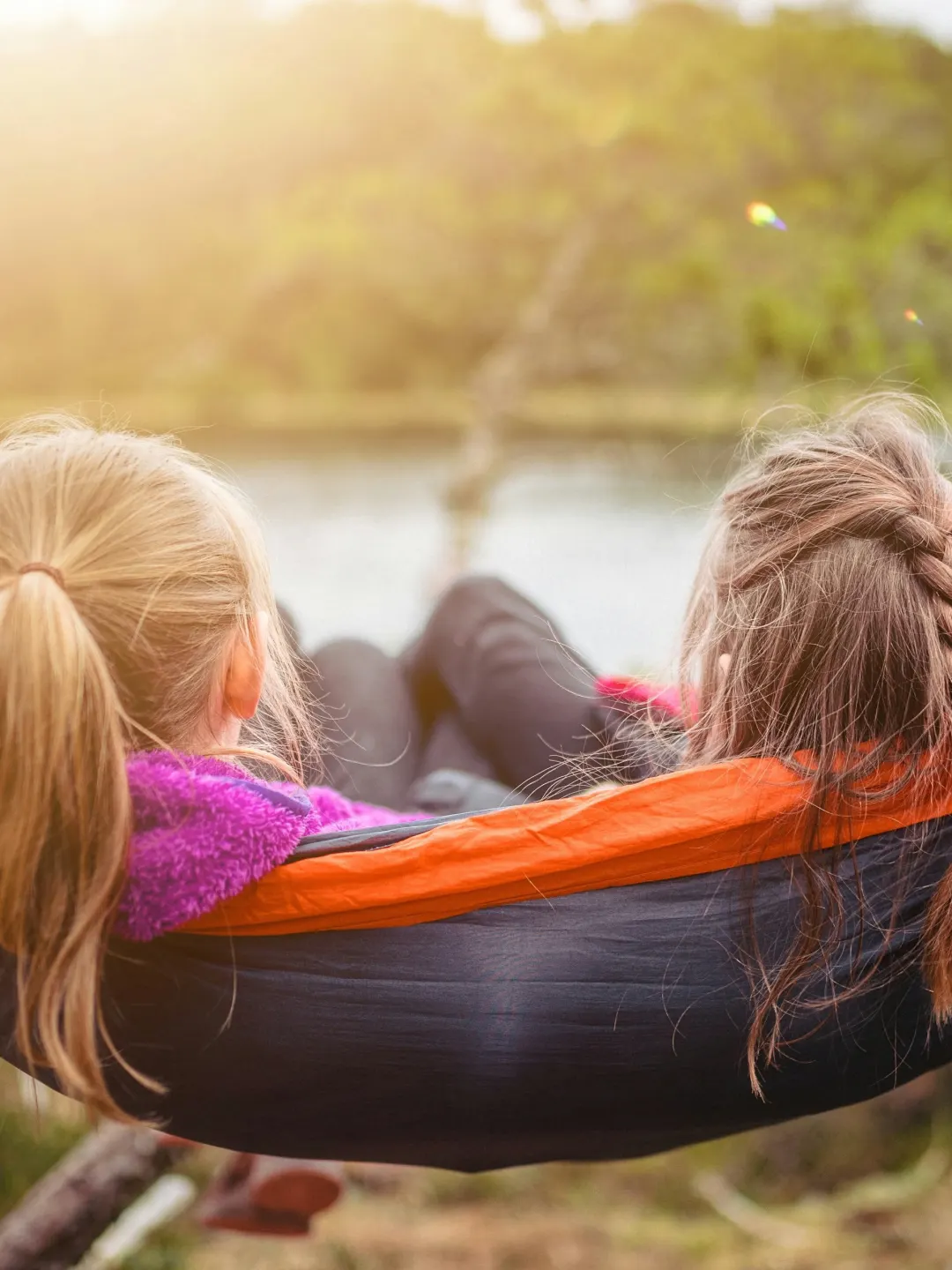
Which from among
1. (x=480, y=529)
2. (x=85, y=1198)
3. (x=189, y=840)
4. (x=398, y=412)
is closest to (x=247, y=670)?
(x=189, y=840)

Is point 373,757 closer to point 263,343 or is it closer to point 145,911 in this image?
point 145,911

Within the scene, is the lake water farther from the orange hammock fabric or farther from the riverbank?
the orange hammock fabric

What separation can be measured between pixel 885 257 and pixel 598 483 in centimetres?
78

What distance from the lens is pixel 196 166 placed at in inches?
88.8

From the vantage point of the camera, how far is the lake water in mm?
2053

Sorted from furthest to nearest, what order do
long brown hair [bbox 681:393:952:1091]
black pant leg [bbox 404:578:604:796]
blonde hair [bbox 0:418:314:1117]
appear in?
black pant leg [bbox 404:578:604:796] < long brown hair [bbox 681:393:952:1091] < blonde hair [bbox 0:418:314:1117]

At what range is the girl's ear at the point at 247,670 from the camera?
1.78 feet

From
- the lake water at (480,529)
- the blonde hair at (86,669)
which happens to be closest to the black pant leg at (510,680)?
the blonde hair at (86,669)

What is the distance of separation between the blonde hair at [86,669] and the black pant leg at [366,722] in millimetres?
290

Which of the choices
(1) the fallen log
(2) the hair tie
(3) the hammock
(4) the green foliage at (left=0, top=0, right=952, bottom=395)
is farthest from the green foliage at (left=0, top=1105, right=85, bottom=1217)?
(4) the green foliage at (left=0, top=0, right=952, bottom=395)

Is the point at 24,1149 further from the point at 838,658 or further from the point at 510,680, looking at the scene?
the point at 838,658

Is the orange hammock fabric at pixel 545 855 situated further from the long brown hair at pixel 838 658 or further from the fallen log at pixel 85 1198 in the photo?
the fallen log at pixel 85 1198

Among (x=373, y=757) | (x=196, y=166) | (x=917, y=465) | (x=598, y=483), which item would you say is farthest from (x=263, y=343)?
(x=917, y=465)

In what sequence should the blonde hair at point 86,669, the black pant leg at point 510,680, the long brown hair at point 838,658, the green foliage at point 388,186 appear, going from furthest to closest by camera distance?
the green foliage at point 388,186
the black pant leg at point 510,680
the long brown hair at point 838,658
the blonde hair at point 86,669
